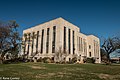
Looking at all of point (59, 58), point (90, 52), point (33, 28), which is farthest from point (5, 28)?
point (90, 52)

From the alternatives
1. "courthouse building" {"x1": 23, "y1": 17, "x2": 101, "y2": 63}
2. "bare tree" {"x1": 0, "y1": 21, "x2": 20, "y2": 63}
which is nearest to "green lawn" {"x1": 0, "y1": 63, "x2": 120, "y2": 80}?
"bare tree" {"x1": 0, "y1": 21, "x2": 20, "y2": 63}

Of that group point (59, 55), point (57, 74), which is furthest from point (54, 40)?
point (57, 74)

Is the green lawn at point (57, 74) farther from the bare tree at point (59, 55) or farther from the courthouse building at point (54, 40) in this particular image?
the courthouse building at point (54, 40)

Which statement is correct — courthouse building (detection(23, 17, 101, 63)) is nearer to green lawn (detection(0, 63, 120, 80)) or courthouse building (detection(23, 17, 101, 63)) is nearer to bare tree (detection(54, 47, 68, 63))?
bare tree (detection(54, 47, 68, 63))

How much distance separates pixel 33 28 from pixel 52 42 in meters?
17.9

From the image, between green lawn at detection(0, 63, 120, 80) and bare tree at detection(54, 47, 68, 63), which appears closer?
green lawn at detection(0, 63, 120, 80)

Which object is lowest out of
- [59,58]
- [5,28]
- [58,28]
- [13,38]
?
[59,58]

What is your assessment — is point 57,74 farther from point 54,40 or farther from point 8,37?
point 54,40

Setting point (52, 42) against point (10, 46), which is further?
point (52, 42)

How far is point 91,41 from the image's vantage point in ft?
291

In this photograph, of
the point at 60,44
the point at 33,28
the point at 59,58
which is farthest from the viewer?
the point at 33,28

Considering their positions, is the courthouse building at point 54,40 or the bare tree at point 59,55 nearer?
the bare tree at point 59,55

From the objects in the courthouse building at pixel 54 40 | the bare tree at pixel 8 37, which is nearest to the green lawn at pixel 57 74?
the bare tree at pixel 8 37

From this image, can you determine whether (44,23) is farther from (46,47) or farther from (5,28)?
(5,28)
